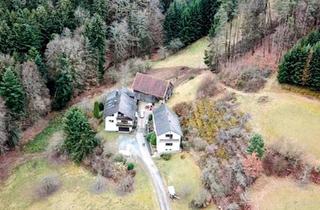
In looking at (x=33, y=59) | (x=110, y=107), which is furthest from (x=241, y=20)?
(x=33, y=59)

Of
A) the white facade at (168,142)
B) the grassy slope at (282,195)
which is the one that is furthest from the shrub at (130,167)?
the grassy slope at (282,195)

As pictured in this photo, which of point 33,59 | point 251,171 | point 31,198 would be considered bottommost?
point 31,198

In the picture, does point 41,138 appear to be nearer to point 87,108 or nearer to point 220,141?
point 87,108

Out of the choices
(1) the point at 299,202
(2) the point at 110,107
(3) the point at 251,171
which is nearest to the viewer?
(1) the point at 299,202

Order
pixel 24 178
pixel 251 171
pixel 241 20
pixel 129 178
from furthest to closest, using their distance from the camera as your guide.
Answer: pixel 241 20
pixel 24 178
pixel 129 178
pixel 251 171

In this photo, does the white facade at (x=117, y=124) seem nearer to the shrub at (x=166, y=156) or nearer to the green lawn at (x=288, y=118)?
the shrub at (x=166, y=156)

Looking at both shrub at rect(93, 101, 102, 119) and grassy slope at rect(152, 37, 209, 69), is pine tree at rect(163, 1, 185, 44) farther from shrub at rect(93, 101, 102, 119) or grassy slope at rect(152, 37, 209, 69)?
shrub at rect(93, 101, 102, 119)
